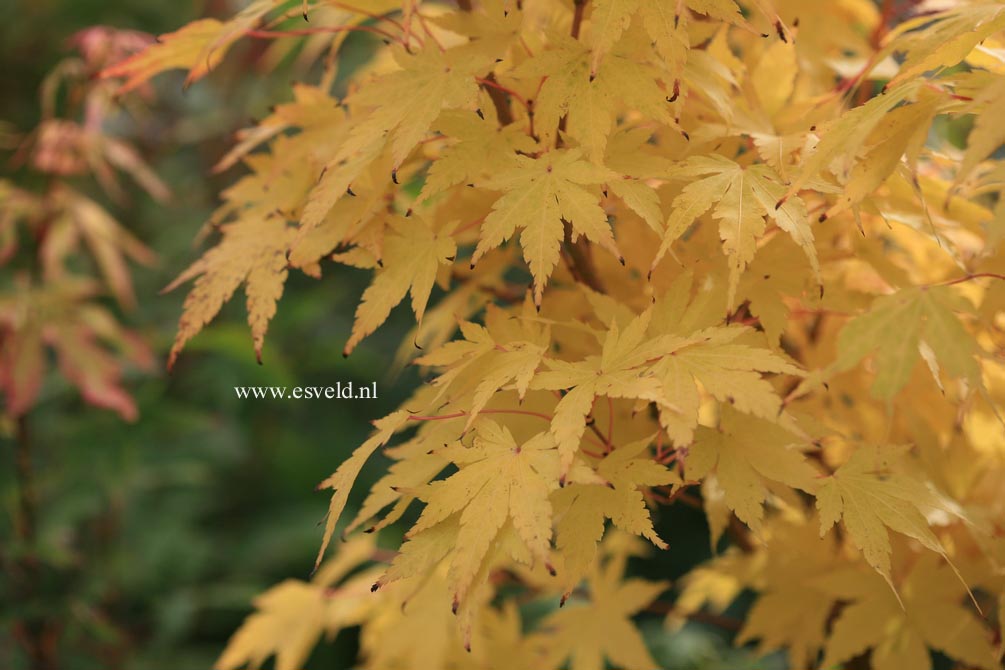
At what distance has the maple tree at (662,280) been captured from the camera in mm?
426

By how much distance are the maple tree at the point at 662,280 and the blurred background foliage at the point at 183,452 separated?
0.47m

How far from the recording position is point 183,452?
1.89 meters

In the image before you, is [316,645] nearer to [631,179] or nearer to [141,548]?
[141,548]

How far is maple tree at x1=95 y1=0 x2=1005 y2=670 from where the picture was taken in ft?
1.40

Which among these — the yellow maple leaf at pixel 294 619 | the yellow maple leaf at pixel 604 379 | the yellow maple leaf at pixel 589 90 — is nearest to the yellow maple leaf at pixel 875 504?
the yellow maple leaf at pixel 604 379

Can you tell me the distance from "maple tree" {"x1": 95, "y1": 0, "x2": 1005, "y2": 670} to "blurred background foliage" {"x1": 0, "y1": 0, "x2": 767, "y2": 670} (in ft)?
1.54

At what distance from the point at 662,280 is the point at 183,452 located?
5.26 ft

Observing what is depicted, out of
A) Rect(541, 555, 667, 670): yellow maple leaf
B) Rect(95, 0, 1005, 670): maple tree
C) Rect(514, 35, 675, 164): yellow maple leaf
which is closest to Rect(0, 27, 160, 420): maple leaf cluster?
Rect(95, 0, 1005, 670): maple tree

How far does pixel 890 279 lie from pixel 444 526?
36cm

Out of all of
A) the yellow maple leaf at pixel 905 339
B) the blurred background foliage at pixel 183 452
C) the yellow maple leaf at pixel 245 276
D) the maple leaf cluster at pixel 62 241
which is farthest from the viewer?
the blurred background foliage at pixel 183 452

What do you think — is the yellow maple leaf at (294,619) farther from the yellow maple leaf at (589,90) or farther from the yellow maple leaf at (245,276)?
the yellow maple leaf at (589,90)

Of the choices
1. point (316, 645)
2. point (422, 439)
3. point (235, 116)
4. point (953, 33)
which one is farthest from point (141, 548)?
point (953, 33)

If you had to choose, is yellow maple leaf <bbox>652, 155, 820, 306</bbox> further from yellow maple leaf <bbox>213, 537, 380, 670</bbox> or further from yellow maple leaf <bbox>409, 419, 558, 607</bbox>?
yellow maple leaf <bbox>213, 537, 380, 670</bbox>

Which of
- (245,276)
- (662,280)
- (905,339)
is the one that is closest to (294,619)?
(245,276)
